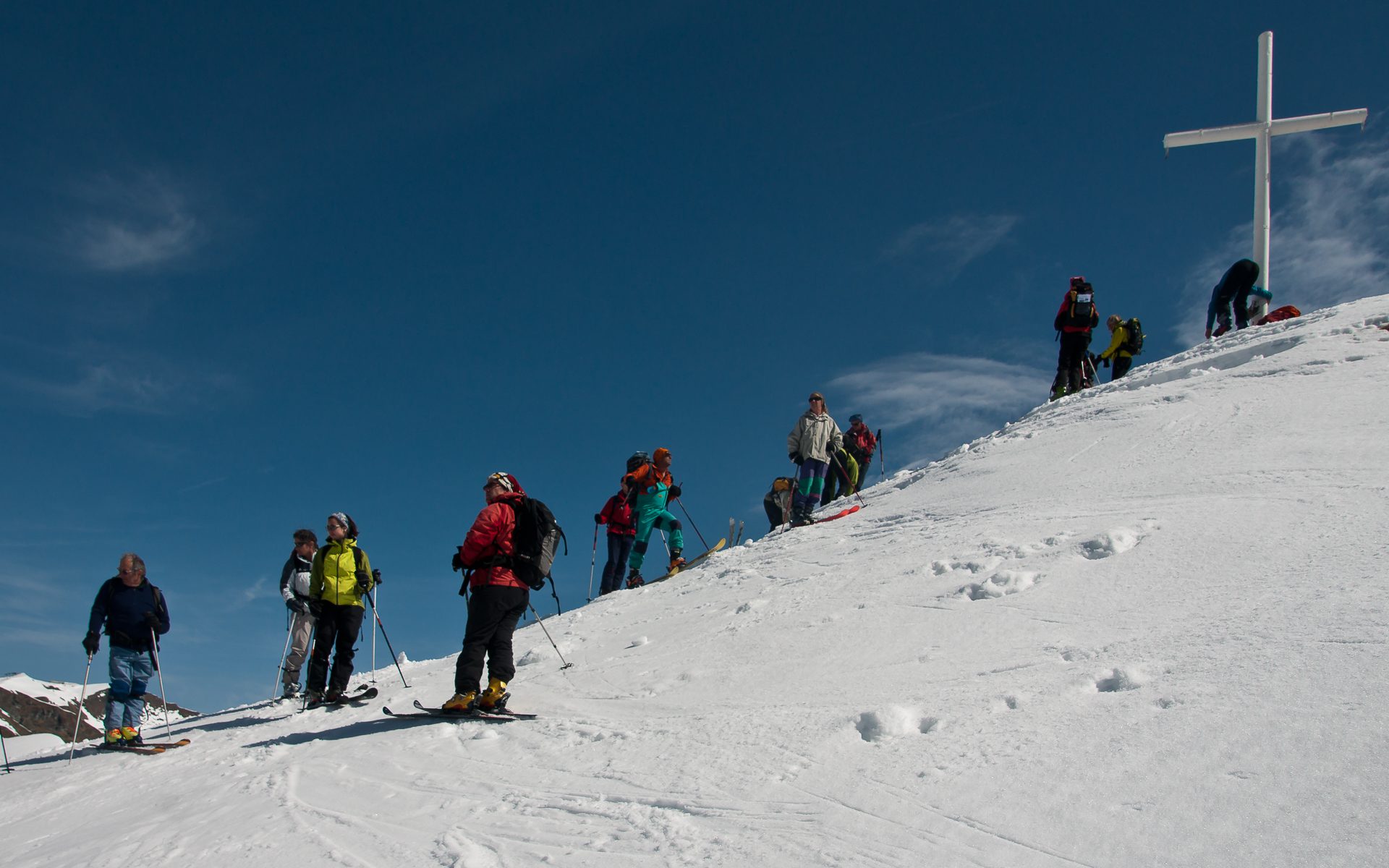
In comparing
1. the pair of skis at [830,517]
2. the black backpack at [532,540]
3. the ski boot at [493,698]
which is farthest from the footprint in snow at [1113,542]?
the pair of skis at [830,517]

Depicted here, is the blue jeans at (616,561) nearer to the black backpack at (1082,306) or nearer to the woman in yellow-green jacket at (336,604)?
the woman in yellow-green jacket at (336,604)

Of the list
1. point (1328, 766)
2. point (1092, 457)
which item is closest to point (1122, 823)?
point (1328, 766)

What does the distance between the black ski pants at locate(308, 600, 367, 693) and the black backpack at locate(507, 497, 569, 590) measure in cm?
306

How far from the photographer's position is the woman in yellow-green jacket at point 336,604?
8742mm

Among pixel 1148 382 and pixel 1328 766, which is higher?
pixel 1148 382

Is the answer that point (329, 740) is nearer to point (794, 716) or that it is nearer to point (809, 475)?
point (794, 716)

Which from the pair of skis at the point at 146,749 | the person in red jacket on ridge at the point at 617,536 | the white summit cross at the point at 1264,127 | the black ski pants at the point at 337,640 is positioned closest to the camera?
the pair of skis at the point at 146,749

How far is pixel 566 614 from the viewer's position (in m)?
12.5

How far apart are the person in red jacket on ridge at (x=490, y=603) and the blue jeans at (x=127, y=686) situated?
447 cm

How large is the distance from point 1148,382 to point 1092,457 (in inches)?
175

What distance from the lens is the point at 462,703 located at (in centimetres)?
646

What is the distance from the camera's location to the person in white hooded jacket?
10.5 meters

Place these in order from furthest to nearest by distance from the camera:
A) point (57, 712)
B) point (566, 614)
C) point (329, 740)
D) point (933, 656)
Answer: point (57, 712)
point (566, 614)
point (329, 740)
point (933, 656)

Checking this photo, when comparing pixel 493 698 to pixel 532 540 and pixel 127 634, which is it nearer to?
pixel 532 540
